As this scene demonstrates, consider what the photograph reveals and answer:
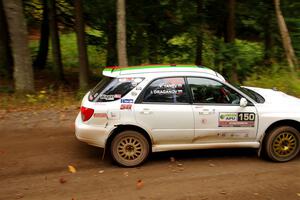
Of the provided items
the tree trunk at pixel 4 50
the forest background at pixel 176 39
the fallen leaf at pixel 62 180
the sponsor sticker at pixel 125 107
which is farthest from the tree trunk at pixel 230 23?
the fallen leaf at pixel 62 180

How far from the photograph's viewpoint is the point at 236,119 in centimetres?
703

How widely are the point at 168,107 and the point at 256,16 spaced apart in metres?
9.72

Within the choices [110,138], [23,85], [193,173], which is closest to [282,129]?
[193,173]

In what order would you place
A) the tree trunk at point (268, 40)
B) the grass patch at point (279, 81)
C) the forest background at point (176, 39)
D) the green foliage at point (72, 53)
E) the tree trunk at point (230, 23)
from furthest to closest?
1. the green foliage at point (72, 53)
2. the tree trunk at point (268, 40)
3. the tree trunk at point (230, 23)
4. the forest background at point (176, 39)
5. the grass patch at point (279, 81)

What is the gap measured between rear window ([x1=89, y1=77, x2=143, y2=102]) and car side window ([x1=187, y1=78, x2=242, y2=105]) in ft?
3.15

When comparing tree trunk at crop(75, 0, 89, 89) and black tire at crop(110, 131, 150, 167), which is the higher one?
tree trunk at crop(75, 0, 89, 89)

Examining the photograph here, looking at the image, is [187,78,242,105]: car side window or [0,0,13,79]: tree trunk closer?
[187,78,242,105]: car side window

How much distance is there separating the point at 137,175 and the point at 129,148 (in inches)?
21.0

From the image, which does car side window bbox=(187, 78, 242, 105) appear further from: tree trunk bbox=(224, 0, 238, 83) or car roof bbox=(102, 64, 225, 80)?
tree trunk bbox=(224, 0, 238, 83)

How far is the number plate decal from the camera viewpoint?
702cm

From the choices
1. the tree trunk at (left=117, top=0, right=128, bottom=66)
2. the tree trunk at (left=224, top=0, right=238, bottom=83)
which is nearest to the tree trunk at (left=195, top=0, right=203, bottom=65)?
the tree trunk at (left=224, top=0, right=238, bottom=83)

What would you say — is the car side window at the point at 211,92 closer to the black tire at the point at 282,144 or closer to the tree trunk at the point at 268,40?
the black tire at the point at 282,144

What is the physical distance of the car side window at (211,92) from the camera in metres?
7.07

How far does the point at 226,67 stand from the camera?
14125 mm
